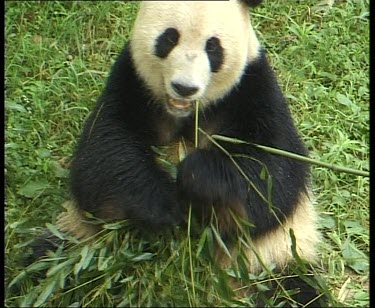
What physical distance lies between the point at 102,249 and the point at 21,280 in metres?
0.46

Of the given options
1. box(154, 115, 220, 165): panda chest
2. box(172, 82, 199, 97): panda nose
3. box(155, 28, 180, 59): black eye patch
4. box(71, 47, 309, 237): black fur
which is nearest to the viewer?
box(172, 82, 199, 97): panda nose

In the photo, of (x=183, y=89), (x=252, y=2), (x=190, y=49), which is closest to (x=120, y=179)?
(x=183, y=89)

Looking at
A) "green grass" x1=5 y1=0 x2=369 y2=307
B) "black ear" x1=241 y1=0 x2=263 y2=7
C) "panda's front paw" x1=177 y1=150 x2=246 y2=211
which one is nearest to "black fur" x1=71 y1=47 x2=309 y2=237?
"panda's front paw" x1=177 y1=150 x2=246 y2=211

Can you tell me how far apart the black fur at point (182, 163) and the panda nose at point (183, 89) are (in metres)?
0.34

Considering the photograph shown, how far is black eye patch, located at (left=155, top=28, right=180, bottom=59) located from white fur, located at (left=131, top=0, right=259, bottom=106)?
0.07ft

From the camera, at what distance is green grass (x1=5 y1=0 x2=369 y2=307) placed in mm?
4105

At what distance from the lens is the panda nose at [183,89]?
155 inches

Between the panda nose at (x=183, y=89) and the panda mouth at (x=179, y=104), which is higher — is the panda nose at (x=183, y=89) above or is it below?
above

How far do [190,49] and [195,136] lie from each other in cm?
56

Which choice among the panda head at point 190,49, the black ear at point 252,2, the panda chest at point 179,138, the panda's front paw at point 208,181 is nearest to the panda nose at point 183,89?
the panda head at point 190,49

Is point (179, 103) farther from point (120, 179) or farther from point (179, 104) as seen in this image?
point (120, 179)

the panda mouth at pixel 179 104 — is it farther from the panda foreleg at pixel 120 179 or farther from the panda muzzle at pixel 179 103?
the panda foreleg at pixel 120 179

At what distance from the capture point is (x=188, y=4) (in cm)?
403

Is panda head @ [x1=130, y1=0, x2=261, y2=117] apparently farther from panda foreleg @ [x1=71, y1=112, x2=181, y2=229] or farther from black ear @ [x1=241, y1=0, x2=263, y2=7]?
panda foreleg @ [x1=71, y1=112, x2=181, y2=229]
